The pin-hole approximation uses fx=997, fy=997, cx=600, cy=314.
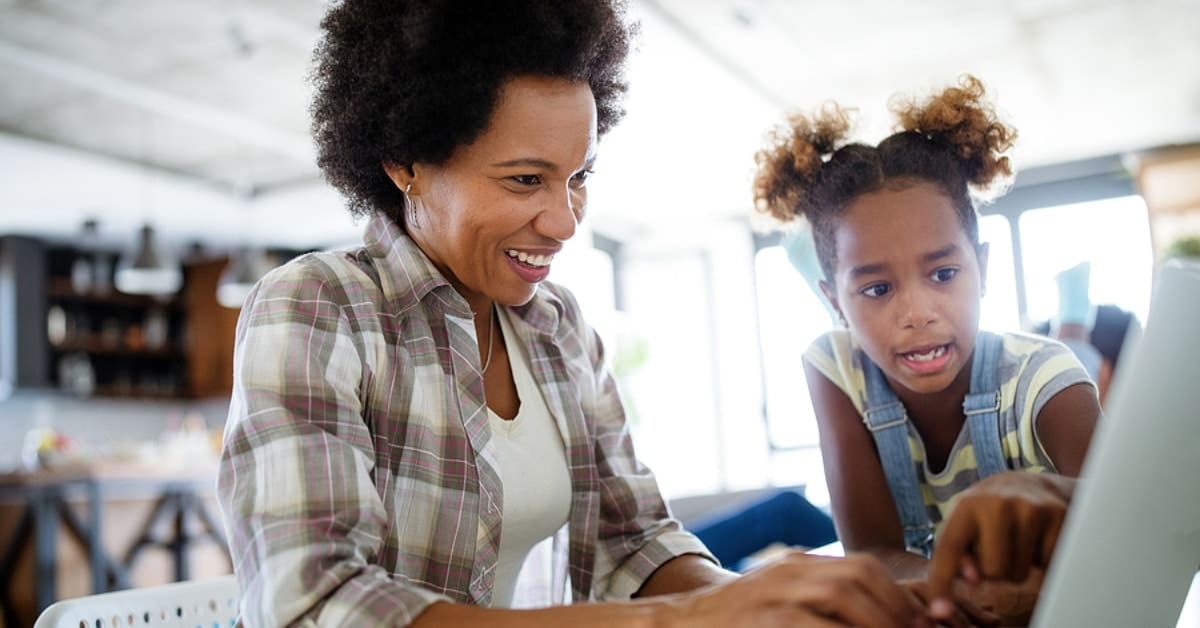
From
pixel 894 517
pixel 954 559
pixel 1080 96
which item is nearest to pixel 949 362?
pixel 894 517

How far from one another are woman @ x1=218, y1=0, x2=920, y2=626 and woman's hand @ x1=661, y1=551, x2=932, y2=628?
173 mm

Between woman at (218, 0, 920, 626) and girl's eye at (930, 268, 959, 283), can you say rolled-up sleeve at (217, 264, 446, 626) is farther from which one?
girl's eye at (930, 268, 959, 283)

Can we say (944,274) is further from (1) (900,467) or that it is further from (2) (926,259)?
(1) (900,467)

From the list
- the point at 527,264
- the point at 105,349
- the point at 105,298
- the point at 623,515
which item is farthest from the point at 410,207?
the point at 105,298

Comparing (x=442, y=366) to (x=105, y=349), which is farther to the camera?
(x=105, y=349)

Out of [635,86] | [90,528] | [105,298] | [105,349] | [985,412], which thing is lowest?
[90,528]

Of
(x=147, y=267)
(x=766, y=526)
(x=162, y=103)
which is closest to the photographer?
(x=766, y=526)

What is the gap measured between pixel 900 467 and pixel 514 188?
0.57 metres

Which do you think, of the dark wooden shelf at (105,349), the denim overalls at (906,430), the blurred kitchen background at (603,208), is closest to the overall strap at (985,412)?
the denim overalls at (906,430)

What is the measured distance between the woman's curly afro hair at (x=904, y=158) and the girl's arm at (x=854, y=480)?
0.17 metres

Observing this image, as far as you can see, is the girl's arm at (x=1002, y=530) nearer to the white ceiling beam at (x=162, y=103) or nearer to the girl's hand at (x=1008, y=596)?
the girl's hand at (x=1008, y=596)

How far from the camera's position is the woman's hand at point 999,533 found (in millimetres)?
580

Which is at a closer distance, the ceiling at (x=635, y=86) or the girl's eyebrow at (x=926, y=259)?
the girl's eyebrow at (x=926, y=259)

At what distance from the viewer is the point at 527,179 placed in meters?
1.13
